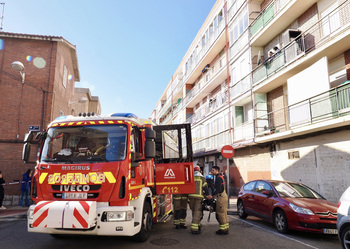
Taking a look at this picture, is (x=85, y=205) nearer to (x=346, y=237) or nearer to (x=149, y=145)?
(x=149, y=145)

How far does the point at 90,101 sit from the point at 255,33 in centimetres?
2439

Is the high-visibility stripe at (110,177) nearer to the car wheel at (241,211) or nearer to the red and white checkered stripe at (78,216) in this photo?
the red and white checkered stripe at (78,216)

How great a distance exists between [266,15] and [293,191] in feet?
38.4

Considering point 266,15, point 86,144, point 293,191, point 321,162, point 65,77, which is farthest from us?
point 65,77

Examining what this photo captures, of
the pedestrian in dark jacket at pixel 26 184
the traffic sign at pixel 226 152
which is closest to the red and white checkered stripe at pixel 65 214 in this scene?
the traffic sign at pixel 226 152

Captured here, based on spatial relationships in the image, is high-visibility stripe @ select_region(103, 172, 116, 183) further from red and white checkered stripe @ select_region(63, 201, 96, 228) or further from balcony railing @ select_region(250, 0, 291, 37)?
balcony railing @ select_region(250, 0, 291, 37)

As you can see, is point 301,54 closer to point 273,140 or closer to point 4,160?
point 273,140

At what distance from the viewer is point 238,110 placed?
63.8 feet

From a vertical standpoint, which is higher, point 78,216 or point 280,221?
point 78,216

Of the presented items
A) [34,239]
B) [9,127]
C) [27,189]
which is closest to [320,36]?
[34,239]

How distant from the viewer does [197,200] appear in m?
6.82

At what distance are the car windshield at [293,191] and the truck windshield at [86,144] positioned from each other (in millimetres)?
5065

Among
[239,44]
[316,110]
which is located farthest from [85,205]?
[239,44]

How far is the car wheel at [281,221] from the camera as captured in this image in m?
6.89
